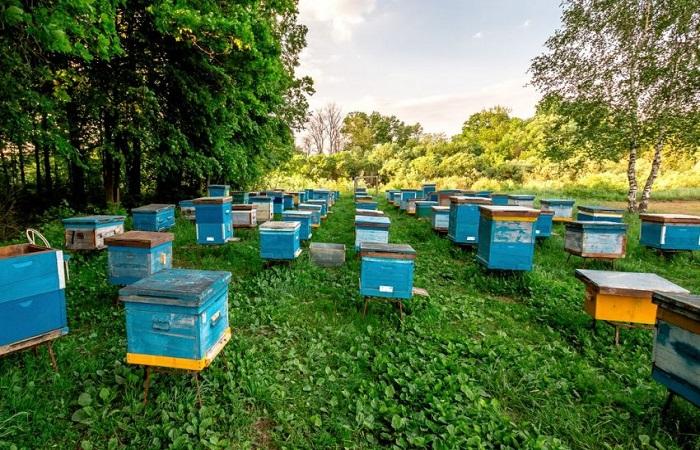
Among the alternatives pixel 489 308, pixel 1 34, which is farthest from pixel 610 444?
pixel 1 34

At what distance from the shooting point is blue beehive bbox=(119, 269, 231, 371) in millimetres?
2391

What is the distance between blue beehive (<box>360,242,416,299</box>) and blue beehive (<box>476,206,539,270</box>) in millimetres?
1870

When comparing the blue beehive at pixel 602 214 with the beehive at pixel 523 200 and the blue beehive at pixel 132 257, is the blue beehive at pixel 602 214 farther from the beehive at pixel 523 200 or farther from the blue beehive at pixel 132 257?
the blue beehive at pixel 132 257

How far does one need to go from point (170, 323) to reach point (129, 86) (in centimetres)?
799

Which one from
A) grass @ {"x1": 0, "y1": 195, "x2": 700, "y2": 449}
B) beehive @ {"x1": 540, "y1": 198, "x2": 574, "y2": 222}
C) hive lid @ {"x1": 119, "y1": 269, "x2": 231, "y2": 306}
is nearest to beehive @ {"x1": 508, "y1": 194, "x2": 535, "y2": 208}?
beehive @ {"x1": 540, "y1": 198, "x2": 574, "y2": 222}

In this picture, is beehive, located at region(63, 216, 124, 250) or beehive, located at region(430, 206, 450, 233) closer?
beehive, located at region(63, 216, 124, 250)

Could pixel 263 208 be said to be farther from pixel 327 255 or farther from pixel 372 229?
pixel 372 229

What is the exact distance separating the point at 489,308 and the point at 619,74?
511 inches

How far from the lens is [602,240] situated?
20.1ft

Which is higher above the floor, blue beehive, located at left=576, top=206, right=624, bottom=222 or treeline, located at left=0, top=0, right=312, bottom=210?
treeline, located at left=0, top=0, right=312, bottom=210

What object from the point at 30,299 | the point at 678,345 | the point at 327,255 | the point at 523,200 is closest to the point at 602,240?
the point at 523,200

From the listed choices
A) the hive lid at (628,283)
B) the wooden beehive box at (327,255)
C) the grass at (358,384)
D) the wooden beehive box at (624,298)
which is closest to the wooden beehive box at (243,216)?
the wooden beehive box at (327,255)

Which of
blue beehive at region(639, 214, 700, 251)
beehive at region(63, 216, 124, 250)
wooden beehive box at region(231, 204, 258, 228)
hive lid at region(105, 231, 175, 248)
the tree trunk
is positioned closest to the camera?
hive lid at region(105, 231, 175, 248)

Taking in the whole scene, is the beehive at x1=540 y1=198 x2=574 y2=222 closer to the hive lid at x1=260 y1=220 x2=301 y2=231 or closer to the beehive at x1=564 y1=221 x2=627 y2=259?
the beehive at x1=564 y1=221 x2=627 y2=259
